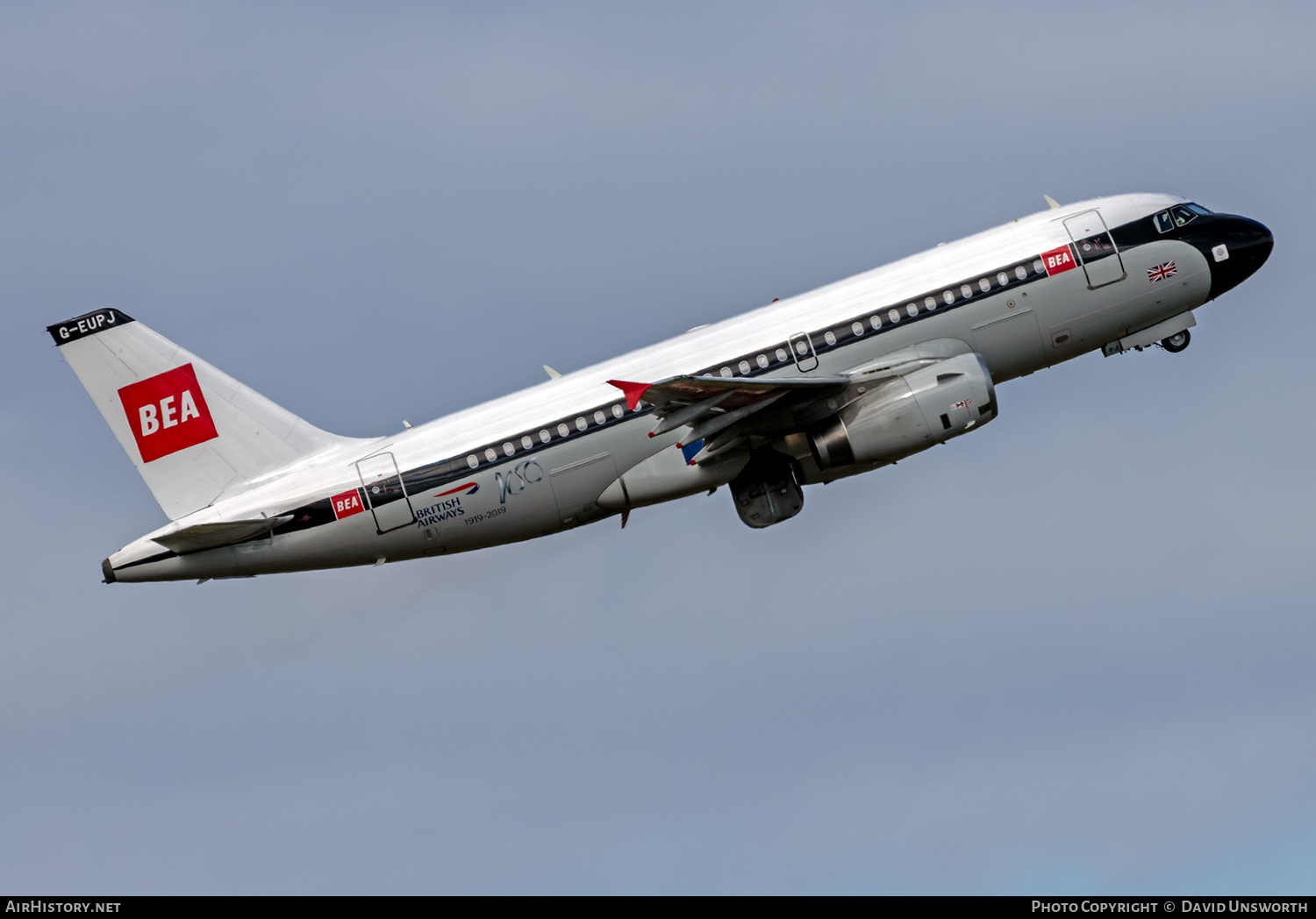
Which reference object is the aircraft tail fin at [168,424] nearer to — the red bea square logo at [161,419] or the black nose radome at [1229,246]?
the red bea square logo at [161,419]

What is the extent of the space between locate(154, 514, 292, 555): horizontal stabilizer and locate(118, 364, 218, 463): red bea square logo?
3.19 metres

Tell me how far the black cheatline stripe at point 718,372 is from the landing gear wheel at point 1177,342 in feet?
20.6

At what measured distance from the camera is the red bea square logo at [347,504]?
44.7 metres

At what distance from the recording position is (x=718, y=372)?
4431 cm

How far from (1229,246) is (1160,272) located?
250cm

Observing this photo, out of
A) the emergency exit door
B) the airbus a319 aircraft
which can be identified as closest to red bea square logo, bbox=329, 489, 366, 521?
the airbus a319 aircraft

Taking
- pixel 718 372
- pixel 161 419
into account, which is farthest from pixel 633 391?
pixel 161 419

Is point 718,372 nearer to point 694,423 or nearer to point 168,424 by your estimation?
point 694,423

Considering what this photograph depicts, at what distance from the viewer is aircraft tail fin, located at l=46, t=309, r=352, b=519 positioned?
46250 mm

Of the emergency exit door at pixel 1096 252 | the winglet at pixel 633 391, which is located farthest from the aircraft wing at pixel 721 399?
the emergency exit door at pixel 1096 252

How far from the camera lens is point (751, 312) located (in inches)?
1799

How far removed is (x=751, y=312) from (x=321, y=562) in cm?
1440

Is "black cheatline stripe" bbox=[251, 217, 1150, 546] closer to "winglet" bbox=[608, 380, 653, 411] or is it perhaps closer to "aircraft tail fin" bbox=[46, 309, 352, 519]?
"aircraft tail fin" bbox=[46, 309, 352, 519]
